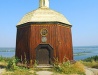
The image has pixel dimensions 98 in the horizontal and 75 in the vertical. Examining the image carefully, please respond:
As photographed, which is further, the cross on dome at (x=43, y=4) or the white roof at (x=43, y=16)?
the cross on dome at (x=43, y=4)

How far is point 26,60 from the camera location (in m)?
19.2

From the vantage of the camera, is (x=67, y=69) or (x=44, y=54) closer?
(x=67, y=69)

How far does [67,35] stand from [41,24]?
3.10 metres

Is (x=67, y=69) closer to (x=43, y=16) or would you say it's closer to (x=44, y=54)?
(x=44, y=54)

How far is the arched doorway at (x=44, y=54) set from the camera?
18969 millimetres

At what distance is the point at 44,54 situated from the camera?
19.2 meters

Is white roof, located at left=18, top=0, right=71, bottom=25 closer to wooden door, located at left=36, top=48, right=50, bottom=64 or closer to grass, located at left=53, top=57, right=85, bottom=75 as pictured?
wooden door, located at left=36, top=48, right=50, bottom=64

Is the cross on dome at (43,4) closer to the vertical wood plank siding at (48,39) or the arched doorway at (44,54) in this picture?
the vertical wood plank siding at (48,39)

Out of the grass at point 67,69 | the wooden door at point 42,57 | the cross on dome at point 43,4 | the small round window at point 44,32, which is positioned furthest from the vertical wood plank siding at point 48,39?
the cross on dome at point 43,4

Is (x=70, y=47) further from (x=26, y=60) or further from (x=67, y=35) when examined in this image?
(x=26, y=60)

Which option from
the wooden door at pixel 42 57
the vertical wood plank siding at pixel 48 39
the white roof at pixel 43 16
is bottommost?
the wooden door at pixel 42 57

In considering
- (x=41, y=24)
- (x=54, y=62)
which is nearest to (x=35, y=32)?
(x=41, y=24)

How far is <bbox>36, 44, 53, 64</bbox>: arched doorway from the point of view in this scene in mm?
18969

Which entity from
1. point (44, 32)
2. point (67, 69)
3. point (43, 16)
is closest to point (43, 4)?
point (43, 16)
